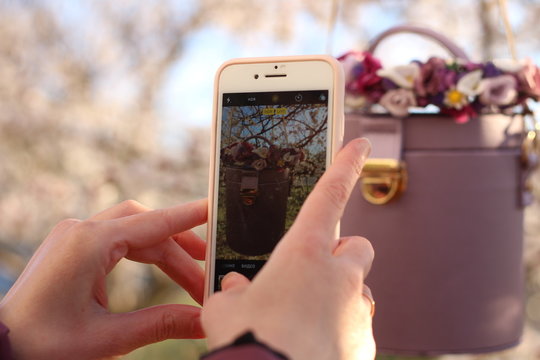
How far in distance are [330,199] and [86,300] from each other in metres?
0.25

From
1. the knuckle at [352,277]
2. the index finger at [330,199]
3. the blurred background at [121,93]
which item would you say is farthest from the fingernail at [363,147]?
the blurred background at [121,93]

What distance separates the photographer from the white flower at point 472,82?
0.90 metres

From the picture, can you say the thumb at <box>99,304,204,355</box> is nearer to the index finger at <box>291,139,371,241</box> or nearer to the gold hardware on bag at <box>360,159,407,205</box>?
the index finger at <box>291,139,371,241</box>

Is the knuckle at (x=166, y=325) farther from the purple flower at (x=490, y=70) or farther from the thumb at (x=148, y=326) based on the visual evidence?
the purple flower at (x=490, y=70)

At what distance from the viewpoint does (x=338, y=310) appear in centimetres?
41

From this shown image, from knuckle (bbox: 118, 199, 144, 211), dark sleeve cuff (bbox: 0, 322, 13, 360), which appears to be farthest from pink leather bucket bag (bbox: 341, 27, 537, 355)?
dark sleeve cuff (bbox: 0, 322, 13, 360)

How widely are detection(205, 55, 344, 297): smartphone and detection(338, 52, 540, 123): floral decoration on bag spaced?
308mm

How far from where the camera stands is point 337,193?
1.47 ft

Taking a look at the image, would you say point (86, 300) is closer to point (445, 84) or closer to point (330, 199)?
point (330, 199)

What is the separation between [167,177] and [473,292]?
53.5 inches

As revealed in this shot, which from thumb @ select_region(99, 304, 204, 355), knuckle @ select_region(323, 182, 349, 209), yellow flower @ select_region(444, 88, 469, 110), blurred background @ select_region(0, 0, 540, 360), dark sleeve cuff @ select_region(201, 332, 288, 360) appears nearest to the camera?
dark sleeve cuff @ select_region(201, 332, 288, 360)

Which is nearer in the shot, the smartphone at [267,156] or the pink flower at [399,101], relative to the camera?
the smartphone at [267,156]

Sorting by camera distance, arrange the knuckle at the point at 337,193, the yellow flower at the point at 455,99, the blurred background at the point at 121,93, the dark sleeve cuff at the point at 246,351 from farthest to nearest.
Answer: the blurred background at the point at 121,93
the yellow flower at the point at 455,99
the knuckle at the point at 337,193
the dark sleeve cuff at the point at 246,351

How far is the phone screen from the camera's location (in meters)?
0.60
